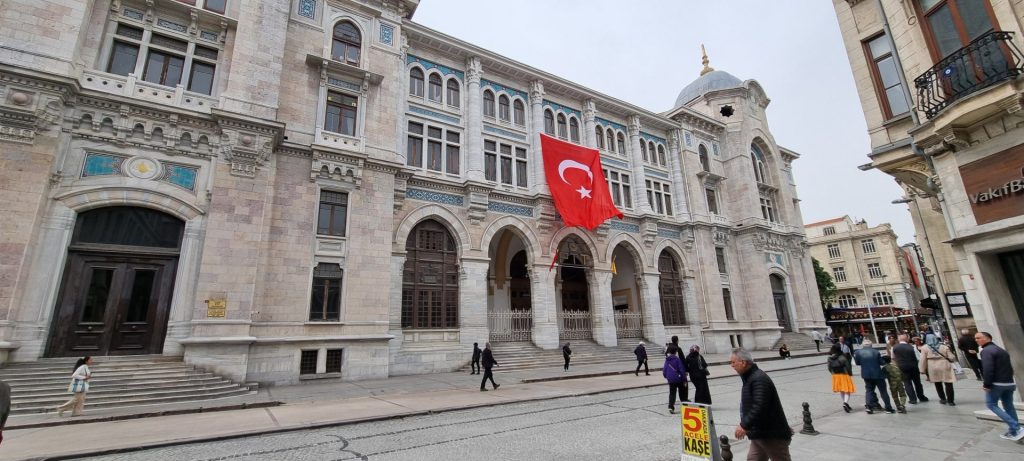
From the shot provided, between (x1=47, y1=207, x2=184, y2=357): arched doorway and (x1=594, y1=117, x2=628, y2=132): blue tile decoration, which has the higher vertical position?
(x1=594, y1=117, x2=628, y2=132): blue tile decoration

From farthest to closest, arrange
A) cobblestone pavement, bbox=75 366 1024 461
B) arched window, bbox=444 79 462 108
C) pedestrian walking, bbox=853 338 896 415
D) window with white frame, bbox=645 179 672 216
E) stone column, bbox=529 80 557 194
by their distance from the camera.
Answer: window with white frame, bbox=645 179 672 216, stone column, bbox=529 80 557 194, arched window, bbox=444 79 462 108, pedestrian walking, bbox=853 338 896 415, cobblestone pavement, bbox=75 366 1024 461

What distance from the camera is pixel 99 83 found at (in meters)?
13.4

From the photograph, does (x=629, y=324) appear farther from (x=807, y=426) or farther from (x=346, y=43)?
(x=346, y=43)

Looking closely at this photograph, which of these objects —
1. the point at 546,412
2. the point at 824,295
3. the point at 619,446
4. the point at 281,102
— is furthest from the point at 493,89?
the point at 824,295

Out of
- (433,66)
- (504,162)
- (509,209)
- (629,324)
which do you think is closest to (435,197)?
(509,209)

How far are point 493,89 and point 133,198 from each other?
16.7 m

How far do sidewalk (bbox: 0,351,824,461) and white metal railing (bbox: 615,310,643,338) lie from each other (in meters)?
9.72

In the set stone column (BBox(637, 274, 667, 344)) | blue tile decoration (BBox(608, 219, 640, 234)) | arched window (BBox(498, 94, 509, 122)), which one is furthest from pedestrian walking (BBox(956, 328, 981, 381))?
arched window (BBox(498, 94, 509, 122))

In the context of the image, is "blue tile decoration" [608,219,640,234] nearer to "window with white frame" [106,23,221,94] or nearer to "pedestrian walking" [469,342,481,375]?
"pedestrian walking" [469,342,481,375]

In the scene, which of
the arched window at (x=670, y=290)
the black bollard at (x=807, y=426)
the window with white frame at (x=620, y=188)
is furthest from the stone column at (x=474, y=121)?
the black bollard at (x=807, y=426)

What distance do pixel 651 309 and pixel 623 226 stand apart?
17.5ft

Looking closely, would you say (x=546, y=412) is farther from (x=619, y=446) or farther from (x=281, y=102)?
(x=281, y=102)

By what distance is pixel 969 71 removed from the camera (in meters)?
7.95

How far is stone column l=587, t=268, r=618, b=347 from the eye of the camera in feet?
76.8
